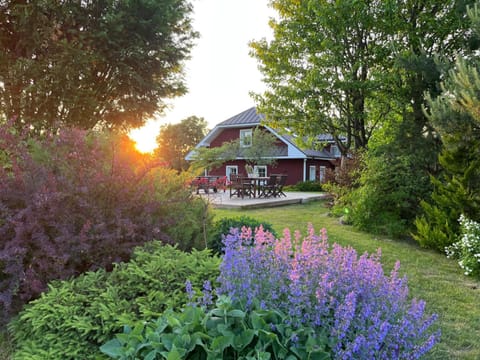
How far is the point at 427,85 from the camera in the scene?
23.3 feet

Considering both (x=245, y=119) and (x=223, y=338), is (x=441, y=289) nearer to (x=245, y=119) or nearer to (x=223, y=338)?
(x=223, y=338)

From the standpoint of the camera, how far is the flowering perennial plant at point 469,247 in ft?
14.0

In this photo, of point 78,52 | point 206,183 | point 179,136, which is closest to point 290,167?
point 206,183

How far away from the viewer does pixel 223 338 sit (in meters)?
1.43

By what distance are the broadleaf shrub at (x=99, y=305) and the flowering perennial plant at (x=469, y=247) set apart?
3.75m

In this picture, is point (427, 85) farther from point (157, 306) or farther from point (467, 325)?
point (157, 306)

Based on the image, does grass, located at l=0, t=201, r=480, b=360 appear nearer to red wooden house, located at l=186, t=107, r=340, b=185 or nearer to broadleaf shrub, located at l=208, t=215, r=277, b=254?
broadleaf shrub, located at l=208, t=215, r=277, b=254

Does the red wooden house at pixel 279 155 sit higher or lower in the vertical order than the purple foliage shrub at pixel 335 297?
higher

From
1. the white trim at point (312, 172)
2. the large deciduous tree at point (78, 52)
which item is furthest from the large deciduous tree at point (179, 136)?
the large deciduous tree at point (78, 52)

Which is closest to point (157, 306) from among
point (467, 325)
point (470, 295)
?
point (467, 325)

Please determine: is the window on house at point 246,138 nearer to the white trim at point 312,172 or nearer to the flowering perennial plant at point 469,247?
the white trim at point 312,172

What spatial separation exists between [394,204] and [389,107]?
4037 mm

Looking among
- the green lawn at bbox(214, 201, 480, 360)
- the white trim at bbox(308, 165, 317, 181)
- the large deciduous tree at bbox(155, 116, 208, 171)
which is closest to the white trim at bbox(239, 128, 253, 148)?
the white trim at bbox(308, 165, 317, 181)

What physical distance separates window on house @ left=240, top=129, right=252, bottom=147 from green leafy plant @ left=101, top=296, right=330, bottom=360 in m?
20.0
